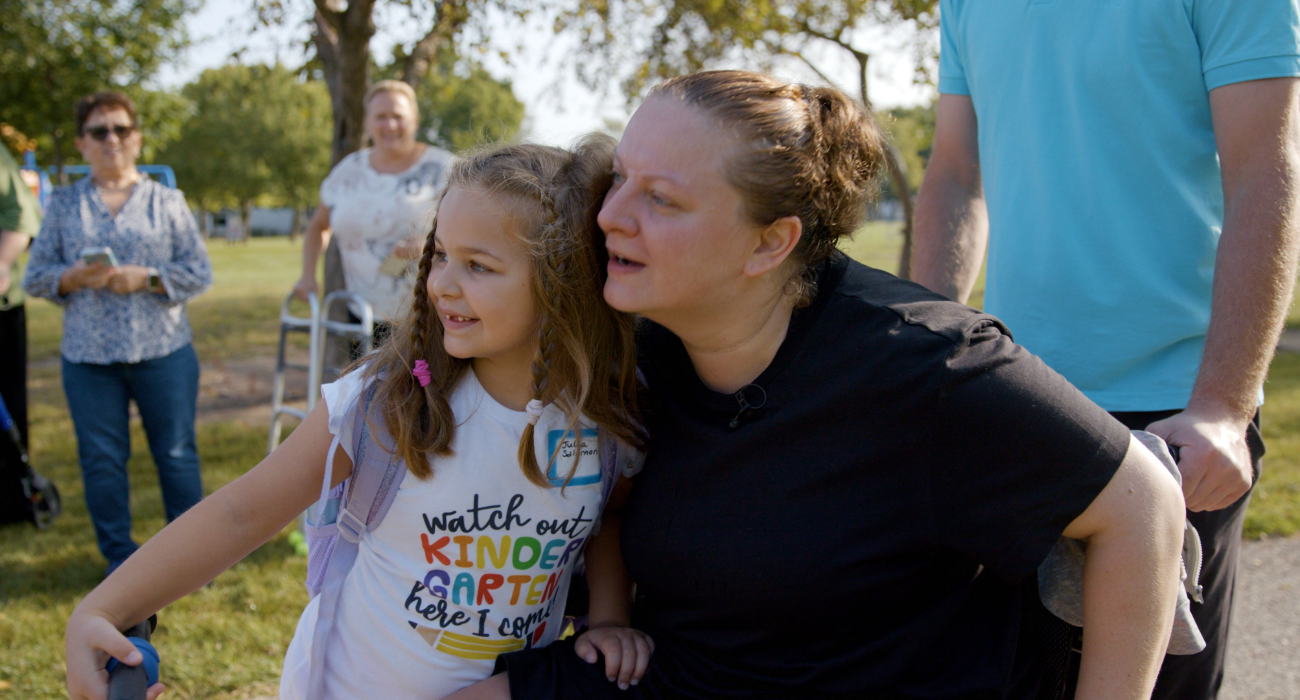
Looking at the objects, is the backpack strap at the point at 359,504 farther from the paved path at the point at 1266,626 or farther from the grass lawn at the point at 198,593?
the paved path at the point at 1266,626

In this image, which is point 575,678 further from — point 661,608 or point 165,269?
point 165,269

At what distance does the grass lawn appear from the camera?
10.8 ft

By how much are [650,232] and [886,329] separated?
411 mm

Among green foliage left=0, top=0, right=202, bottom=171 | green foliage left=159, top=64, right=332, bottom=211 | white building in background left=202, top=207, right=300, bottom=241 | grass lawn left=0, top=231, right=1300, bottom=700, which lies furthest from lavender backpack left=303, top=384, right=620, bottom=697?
white building in background left=202, top=207, right=300, bottom=241

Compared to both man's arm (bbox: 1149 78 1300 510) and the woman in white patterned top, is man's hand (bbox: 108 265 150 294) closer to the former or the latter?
the woman in white patterned top

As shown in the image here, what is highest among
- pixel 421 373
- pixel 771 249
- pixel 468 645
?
pixel 771 249

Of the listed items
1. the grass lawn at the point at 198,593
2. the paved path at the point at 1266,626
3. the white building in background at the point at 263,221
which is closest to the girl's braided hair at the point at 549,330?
the grass lawn at the point at 198,593

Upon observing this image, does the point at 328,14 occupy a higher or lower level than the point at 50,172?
higher

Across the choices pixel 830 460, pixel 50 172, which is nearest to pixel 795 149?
pixel 830 460

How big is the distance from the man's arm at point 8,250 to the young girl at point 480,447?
3.93m

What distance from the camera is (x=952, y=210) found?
217 cm

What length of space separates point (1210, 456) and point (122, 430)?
4.47 metres

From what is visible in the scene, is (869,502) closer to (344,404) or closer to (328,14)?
(344,404)

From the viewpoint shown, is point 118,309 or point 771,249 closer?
point 771,249
